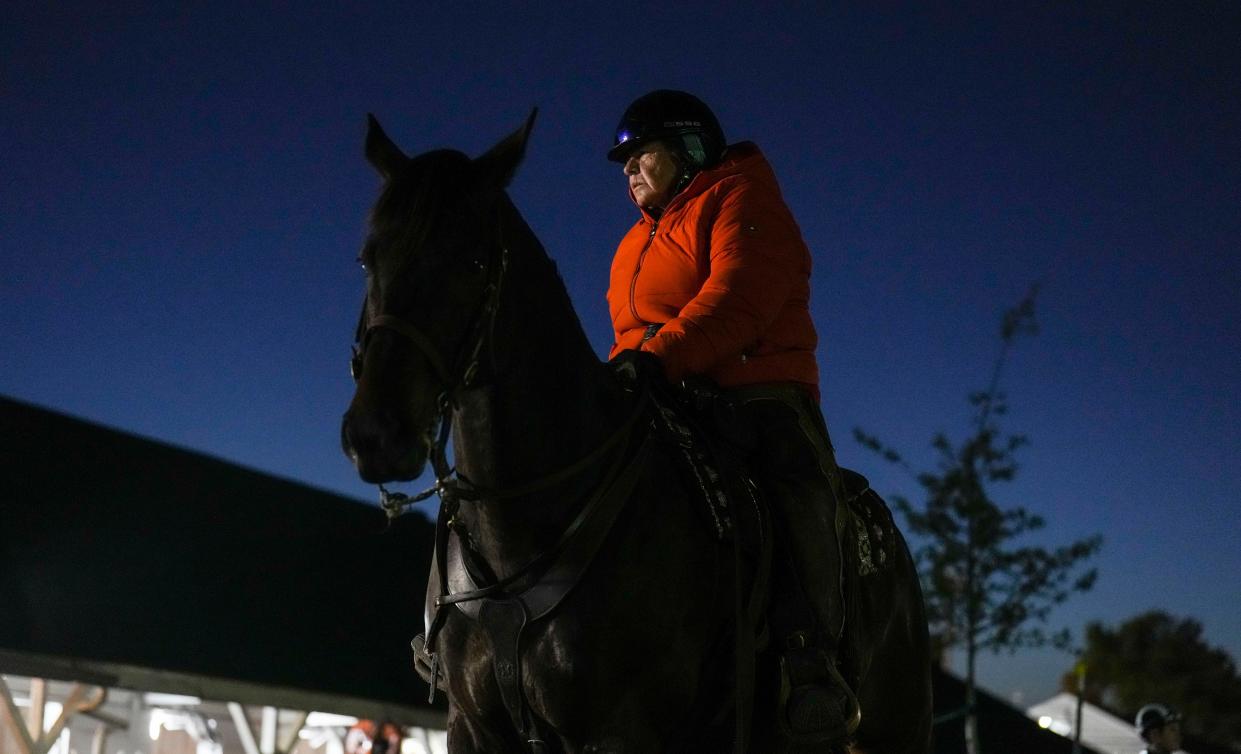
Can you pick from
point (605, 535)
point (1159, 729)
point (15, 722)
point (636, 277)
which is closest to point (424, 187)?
point (605, 535)

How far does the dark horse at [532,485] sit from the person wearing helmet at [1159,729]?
32.7 ft

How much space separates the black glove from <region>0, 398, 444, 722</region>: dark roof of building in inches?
330

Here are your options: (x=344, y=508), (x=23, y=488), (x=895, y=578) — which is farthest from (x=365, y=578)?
(x=895, y=578)

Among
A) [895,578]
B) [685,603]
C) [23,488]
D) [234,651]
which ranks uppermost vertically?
[23,488]

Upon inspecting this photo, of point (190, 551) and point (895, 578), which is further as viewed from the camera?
point (190, 551)

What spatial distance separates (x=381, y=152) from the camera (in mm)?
3461

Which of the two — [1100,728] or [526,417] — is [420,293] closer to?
[526,417]

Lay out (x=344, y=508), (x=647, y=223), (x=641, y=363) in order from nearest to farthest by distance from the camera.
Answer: (x=641, y=363) → (x=647, y=223) → (x=344, y=508)

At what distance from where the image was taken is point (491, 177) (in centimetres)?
336

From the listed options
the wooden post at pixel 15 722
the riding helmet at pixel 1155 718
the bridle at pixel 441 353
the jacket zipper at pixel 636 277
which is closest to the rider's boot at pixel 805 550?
the jacket zipper at pixel 636 277

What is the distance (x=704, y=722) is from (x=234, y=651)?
10.1 meters

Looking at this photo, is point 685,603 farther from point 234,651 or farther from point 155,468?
point 155,468

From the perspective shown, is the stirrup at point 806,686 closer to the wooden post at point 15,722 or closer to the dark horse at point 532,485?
the dark horse at point 532,485

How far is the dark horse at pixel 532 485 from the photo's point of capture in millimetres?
3123
